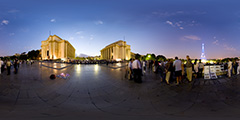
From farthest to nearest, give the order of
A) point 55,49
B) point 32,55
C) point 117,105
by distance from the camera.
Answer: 1. point 32,55
2. point 55,49
3. point 117,105

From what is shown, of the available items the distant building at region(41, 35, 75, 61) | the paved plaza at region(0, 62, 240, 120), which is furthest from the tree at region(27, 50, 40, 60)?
the paved plaza at region(0, 62, 240, 120)

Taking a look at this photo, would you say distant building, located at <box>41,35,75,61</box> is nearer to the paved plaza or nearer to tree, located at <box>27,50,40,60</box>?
tree, located at <box>27,50,40,60</box>

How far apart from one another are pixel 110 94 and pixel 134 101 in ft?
3.95

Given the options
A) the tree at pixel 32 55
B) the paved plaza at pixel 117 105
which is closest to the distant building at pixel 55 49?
the tree at pixel 32 55

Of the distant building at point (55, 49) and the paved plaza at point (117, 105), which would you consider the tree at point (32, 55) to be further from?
the paved plaza at point (117, 105)

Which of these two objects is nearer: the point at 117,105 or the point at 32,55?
the point at 117,105

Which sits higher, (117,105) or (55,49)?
(55,49)

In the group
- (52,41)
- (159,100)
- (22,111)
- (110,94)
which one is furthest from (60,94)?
(52,41)

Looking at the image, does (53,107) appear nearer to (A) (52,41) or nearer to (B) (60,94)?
(B) (60,94)

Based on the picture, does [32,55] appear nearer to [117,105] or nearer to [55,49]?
[55,49]

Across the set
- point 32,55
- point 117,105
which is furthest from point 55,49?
point 117,105

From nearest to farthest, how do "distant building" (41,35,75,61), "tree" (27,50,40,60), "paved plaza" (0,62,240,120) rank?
"paved plaza" (0,62,240,120) < "distant building" (41,35,75,61) < "tree" (27,50,40,60)

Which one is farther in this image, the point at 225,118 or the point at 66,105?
the point at 66,105

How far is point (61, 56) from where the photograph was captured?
7738 centimetres
